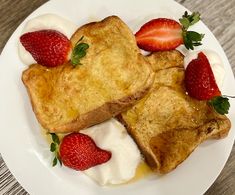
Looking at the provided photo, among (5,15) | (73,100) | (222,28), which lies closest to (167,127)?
(73,100)

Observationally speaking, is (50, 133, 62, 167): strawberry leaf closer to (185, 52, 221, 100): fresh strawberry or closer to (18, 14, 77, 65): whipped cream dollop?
(18, 14, 77, 65): whipped cream dollop

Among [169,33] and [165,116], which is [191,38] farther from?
[165,116]

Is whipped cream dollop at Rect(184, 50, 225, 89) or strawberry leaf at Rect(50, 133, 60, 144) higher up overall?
whipped cream dollop at Rect(184, 50, 225, 89)

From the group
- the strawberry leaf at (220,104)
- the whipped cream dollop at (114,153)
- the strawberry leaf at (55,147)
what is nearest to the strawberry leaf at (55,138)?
the strawberry leaf at (55,147)

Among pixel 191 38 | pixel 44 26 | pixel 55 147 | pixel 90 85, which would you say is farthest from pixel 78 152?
pixel 191 38

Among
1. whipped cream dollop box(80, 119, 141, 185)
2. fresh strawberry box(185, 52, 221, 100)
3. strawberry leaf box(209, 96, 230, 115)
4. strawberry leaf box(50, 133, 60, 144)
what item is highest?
fresh strawberry box(185, 52, 221, 100)

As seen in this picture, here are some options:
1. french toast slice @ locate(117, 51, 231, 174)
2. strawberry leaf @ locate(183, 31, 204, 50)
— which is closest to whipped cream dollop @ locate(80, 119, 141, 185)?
french toast slice @ locate(117, 51, 231, 174)
